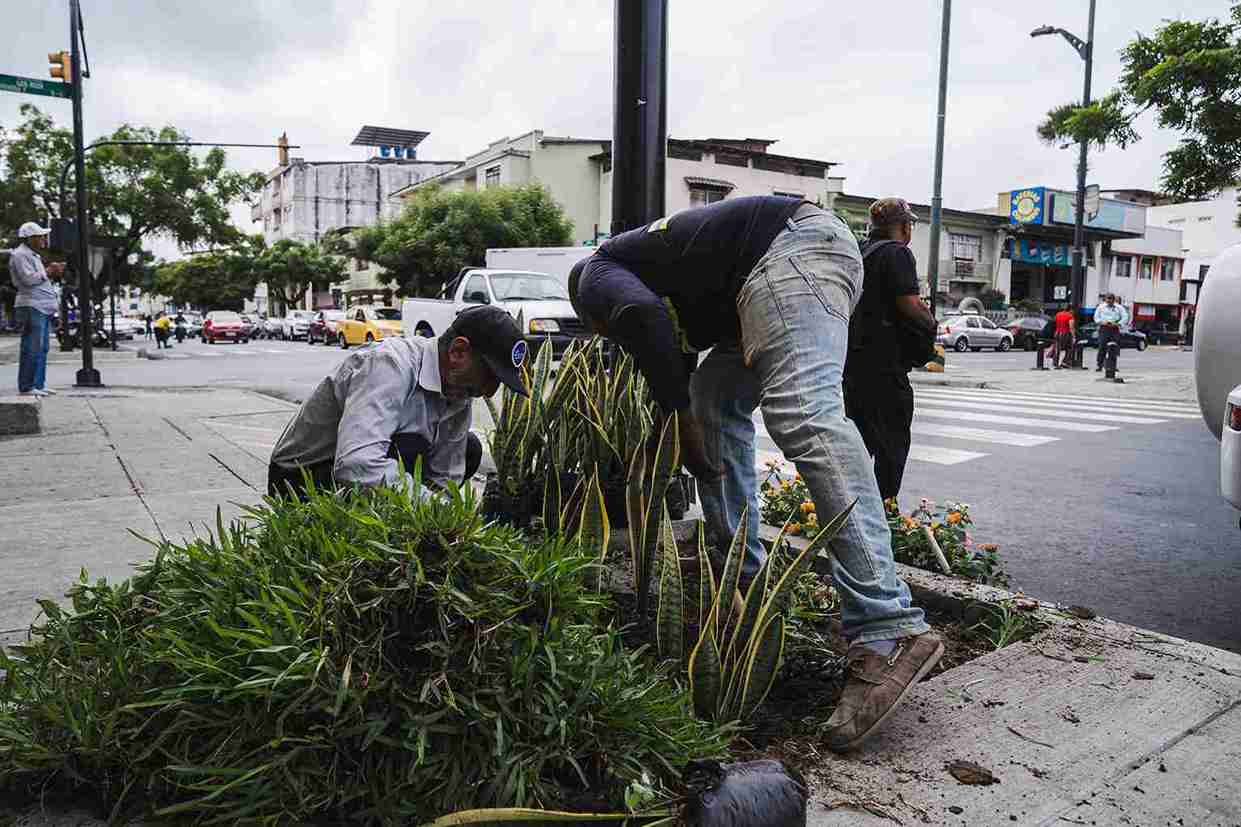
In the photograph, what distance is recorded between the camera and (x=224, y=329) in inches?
1678

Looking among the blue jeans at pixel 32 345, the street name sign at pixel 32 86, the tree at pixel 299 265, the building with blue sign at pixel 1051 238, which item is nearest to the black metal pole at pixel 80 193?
the street name sign at pixel 32 86

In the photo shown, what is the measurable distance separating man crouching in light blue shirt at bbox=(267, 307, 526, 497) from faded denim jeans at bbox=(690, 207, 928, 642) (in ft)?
2.66

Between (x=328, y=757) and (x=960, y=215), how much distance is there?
4972 centimetres

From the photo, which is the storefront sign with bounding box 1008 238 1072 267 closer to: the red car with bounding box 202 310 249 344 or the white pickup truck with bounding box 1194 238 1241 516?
the red car with bounding box 202 310 249 344

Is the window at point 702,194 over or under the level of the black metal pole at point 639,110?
over

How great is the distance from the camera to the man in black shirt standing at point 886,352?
4.23 meters

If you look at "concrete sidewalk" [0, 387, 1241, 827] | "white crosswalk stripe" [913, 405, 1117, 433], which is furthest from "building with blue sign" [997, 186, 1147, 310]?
"concrete sidewalk" [0, 387, 1241, 827]

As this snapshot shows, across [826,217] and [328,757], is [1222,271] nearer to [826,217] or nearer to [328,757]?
[826,217]

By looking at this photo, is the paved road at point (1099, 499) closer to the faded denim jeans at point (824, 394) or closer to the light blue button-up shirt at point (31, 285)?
the faded denim jeans at point (824, 394)

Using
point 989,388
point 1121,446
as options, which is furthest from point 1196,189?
point 1121,446

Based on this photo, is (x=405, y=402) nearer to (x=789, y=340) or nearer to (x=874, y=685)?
(x=789, y=340)

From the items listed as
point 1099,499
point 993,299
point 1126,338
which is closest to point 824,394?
point 1099,499

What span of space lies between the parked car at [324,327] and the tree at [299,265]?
70.5 feet

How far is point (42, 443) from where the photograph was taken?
6.91 m
